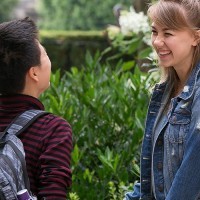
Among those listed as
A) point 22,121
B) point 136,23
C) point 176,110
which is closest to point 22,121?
point 22,121

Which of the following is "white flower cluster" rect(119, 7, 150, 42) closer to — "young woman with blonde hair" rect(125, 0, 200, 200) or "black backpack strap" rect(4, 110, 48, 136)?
"young woman with blonde hair" rect(125, 0, 200, 200)

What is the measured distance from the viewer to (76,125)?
4.22 meters

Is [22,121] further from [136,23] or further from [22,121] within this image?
[136,23]

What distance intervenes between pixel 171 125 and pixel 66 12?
29835 mm

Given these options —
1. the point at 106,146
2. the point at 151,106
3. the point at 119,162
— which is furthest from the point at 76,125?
the point at 151,106

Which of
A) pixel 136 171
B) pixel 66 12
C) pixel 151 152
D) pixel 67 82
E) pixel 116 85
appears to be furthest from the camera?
pixel 66 12

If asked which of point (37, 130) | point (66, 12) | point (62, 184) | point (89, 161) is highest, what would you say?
point (37, 130)

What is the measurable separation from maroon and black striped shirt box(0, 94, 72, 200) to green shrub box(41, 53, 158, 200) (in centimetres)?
98

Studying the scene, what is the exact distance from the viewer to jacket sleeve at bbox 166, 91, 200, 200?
2318mm

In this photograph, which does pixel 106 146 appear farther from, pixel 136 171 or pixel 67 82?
pixel 67 82

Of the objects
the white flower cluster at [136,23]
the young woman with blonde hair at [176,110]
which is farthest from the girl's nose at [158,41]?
the white flower cluster at [136,23]

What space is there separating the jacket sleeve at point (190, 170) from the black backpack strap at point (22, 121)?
0.58m

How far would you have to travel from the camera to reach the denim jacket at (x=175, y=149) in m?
2.34

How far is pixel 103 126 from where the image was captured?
4.32 meters
